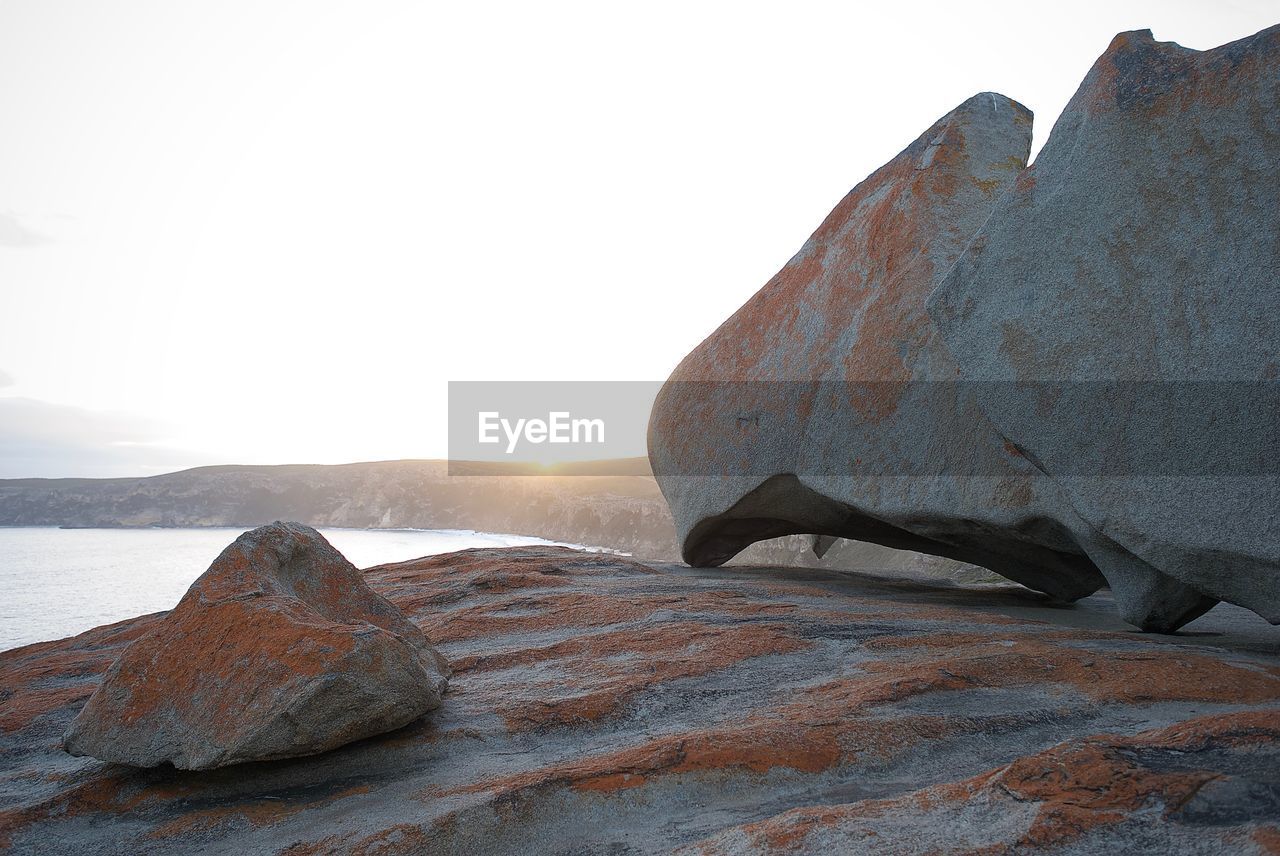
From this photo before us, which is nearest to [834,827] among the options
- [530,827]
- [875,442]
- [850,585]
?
[530,827]

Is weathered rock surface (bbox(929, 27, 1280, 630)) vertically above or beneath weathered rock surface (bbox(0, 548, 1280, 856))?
above

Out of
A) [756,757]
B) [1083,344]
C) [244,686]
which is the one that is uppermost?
[1083,344]

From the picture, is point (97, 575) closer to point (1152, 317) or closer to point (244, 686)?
point (244, 686)

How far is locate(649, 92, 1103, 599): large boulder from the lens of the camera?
195 inches

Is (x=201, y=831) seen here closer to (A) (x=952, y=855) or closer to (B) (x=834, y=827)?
(B) (x=834, y=827)

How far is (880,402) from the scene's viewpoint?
211 inches

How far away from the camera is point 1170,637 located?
4.17 metres

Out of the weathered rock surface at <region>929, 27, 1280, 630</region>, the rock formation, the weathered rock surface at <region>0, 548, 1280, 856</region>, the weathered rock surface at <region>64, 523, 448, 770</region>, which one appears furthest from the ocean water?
the weathered rock surface at <region>929, 27, 1280, 630</region>

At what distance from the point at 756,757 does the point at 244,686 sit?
1777mm

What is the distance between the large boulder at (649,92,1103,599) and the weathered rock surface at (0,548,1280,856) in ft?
3.08

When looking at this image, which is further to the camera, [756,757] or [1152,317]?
[1152,317]

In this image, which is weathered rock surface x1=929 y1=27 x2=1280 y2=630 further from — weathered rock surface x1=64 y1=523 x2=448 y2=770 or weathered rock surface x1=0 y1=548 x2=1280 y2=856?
weathered rock surface x1=64 y1=523 x2=448 y2=770

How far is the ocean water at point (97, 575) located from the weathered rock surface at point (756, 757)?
4.49m

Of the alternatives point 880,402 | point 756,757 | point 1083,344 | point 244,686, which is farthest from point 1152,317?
point 244,686
